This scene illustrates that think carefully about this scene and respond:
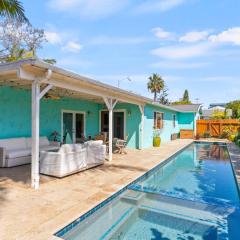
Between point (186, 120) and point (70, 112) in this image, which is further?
point (186, 120)

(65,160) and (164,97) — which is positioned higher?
(164,97)

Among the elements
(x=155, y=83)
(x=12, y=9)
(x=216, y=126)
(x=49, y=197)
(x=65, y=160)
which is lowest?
(x=49, y=197)

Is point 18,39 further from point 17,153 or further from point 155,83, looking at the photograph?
point 155,83

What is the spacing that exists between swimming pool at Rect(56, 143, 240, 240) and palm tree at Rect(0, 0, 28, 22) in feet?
23.8

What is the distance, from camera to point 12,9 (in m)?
8.21

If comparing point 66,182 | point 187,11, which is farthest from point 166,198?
point 187,11

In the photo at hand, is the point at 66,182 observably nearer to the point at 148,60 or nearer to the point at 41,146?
the point at 41,146

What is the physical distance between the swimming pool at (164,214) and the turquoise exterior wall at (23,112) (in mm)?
5766

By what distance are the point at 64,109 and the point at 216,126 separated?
19179 millimetres

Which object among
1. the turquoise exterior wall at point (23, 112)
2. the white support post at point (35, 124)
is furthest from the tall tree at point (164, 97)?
the white support post at point (35, 124)

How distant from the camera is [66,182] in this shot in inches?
263

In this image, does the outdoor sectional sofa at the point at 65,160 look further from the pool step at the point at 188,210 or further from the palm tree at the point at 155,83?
the palm tree at the point at 155,83

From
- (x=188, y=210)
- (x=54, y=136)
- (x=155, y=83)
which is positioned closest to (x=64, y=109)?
(x=54, y=136)

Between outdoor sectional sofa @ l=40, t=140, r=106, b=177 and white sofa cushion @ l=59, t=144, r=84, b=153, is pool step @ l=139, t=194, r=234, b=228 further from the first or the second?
white sofa cushion @ l=59, t=144, r=84, b=153
